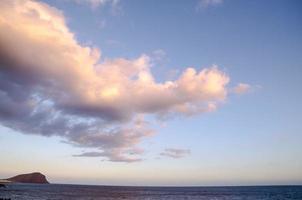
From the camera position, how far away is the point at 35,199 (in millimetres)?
91188

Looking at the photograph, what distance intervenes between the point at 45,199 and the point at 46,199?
1.41 ft

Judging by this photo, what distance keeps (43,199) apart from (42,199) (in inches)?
15.2

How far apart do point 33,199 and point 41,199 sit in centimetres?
254

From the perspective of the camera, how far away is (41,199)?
92500 mm

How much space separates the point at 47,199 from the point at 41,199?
2.00 m

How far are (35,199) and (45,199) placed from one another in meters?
2.98

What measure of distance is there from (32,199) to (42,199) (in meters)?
3.07

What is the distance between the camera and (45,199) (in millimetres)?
92438

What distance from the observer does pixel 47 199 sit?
92250 millimetres

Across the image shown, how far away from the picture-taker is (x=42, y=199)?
303ft

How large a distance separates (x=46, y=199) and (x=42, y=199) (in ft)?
4.42

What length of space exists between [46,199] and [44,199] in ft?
2.26

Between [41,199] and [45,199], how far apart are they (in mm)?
1289

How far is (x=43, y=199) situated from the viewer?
303ft
